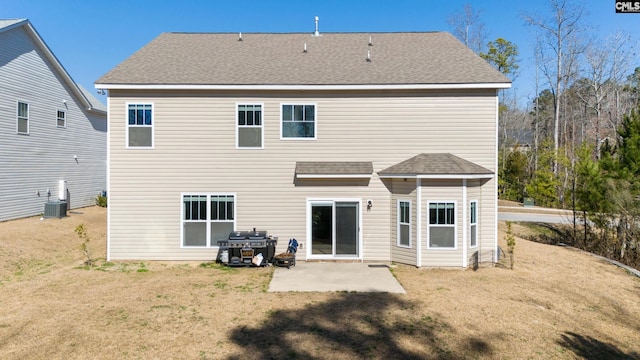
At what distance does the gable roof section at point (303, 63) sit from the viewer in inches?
452

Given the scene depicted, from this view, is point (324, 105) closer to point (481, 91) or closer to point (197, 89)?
point (197, 89)

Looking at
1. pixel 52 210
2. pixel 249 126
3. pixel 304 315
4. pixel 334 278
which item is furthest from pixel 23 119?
pixel 304 315

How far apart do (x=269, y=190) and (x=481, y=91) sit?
7.67m

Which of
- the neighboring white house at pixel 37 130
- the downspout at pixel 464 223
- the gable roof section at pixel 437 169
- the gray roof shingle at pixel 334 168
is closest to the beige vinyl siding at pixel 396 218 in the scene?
the gable roof section at pixel 437 169

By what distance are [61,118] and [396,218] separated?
19.3 m

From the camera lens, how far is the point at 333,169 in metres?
11.4

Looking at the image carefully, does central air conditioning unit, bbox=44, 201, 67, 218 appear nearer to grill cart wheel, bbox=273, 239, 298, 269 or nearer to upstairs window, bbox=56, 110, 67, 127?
upstairs window, bbox=56, 110, 67, 127

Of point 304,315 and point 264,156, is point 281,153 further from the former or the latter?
point 304,315

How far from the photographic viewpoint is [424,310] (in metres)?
7.57

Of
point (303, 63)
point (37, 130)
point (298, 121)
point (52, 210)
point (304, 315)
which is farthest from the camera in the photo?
point (37, 130)

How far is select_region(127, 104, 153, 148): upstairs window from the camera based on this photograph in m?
11.6

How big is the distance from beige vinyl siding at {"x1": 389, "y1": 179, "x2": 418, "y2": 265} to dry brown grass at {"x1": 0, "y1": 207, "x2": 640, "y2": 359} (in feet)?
1.55

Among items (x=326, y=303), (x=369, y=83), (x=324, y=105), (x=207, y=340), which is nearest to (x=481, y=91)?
(x=369, y=83)

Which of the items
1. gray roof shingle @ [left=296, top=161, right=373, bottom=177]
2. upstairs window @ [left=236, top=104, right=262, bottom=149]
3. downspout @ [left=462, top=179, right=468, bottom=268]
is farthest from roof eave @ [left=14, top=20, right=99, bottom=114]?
downspout @ [left=462, top=179, right=468, bottom=268]
